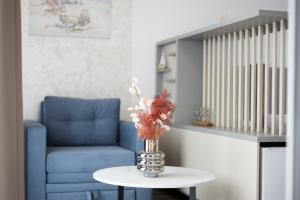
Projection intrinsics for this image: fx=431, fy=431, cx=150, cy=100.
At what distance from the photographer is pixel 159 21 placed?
4922mm

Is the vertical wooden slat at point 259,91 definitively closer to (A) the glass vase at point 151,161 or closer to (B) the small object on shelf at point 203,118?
(B) the small object on shelf at point 203,118

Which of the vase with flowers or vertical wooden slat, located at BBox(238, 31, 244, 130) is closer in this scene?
the vase with flowers

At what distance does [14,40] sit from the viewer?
2.43m

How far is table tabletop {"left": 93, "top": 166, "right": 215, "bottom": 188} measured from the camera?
101 inches

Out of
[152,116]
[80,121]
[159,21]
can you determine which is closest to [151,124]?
[152,116]

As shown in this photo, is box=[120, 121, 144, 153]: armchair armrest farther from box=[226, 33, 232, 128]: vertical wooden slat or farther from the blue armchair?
box=[226, 33, 232, 128]: vertical wooden slat

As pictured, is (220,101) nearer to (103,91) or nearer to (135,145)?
(135,145)

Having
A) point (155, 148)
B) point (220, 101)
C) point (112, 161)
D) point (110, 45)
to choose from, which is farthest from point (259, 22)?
point (110, 45)

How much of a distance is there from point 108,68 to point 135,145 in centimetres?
128

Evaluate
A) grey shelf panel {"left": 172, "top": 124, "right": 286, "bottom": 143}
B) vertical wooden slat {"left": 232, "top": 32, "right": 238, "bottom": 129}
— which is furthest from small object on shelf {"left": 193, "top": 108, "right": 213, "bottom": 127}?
vertical wooden slat {"left": 232, "top": 32, "right": 238, "bottom": 129}

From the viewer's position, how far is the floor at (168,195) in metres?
4.10

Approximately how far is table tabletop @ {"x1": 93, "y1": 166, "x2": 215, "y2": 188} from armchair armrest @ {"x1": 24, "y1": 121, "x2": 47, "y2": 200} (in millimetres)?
677

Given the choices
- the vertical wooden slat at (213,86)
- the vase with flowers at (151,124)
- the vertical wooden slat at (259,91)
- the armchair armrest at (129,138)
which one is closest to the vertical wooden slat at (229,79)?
the vertical wooden slat at (213,86)

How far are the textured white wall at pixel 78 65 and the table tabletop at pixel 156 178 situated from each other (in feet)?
5.49
